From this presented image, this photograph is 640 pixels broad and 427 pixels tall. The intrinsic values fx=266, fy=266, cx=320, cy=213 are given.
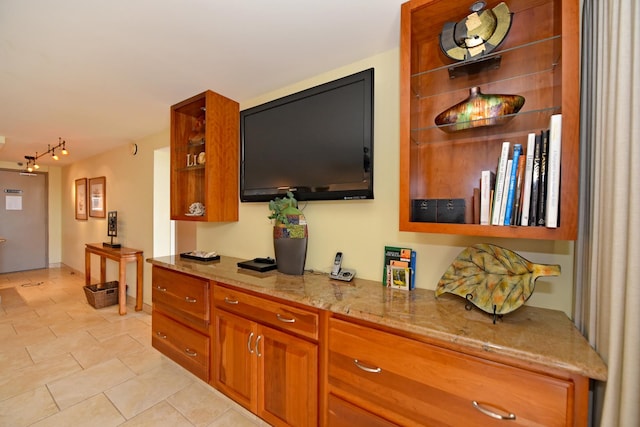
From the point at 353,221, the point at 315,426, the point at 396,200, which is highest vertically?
the point at 396,200

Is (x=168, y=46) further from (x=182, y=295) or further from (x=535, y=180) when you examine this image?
(x=535, y=180)

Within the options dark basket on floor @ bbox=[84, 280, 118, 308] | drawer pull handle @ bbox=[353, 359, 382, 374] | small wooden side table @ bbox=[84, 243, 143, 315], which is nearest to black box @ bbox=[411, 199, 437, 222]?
drawer pull handle @ bbox=[353, 359, 382, 374]

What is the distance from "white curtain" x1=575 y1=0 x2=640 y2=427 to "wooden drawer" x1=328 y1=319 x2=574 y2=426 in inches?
5.6

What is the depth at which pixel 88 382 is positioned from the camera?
212 cm

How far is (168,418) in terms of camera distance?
1.77 metres

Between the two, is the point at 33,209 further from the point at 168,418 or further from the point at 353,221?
the point at 353,221

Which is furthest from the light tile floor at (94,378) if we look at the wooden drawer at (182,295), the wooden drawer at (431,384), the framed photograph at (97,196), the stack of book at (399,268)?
the framed photograph at (97,196)

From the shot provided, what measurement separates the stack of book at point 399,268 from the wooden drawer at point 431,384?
1.45 ft

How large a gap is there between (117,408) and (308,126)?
2374mm

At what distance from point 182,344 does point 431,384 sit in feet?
6.12

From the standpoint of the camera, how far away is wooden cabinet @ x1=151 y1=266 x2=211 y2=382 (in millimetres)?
1893

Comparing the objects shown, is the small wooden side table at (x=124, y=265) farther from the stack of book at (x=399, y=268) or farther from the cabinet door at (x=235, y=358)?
the stack of book at (x=399, y=268)

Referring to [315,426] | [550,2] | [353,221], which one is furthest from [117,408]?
[550,2]

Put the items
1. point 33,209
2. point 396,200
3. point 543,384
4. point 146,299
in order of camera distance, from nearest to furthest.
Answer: point 543,384
point 396,200
point 146,299
point 33,209
